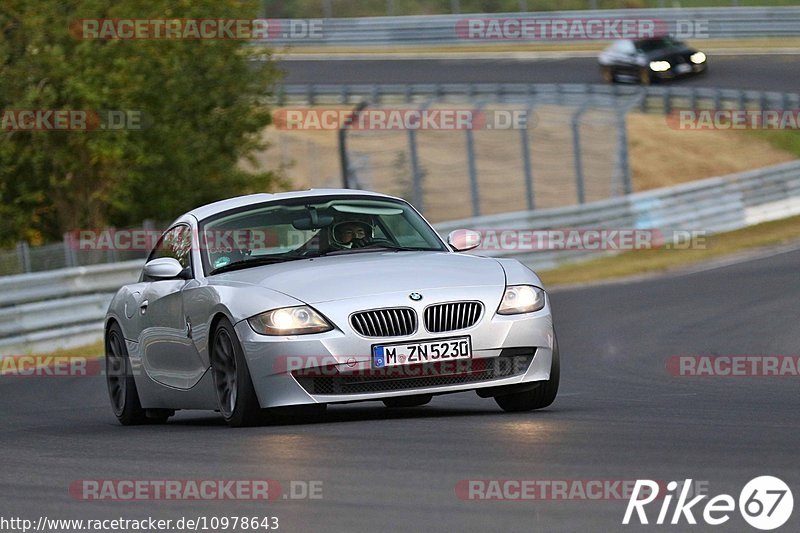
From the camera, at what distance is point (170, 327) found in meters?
10.2

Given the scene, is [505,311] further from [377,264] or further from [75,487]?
[75,487]

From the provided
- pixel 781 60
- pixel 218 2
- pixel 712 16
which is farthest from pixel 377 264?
pixel 712 16

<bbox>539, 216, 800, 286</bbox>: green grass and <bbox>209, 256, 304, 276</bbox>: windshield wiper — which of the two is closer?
<bbox>209, 256, 304, 276</bbox>: windshield wiper

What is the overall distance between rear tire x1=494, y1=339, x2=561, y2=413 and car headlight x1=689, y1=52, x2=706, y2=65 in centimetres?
3887

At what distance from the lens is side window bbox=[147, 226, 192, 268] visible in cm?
1038

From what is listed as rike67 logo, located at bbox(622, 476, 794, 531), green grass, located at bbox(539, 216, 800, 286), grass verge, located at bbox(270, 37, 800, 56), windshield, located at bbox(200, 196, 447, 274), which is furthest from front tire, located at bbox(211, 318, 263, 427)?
grass verge, located at bbox(270, 37, 800, 56)

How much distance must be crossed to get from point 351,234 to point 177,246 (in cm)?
134

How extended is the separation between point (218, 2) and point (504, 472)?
25.6 metres

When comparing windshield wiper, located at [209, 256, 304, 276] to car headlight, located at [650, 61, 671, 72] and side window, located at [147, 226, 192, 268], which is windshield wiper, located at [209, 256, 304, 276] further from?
car headlight, located at [650, 61, 671, 72]

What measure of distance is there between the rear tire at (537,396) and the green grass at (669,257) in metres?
15.1

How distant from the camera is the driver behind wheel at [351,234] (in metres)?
9.96

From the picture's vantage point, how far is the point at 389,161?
3250cm

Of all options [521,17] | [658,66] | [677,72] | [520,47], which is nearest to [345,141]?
[658,66]

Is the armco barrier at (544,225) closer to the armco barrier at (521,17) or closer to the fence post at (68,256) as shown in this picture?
the fence post at (68,256)
